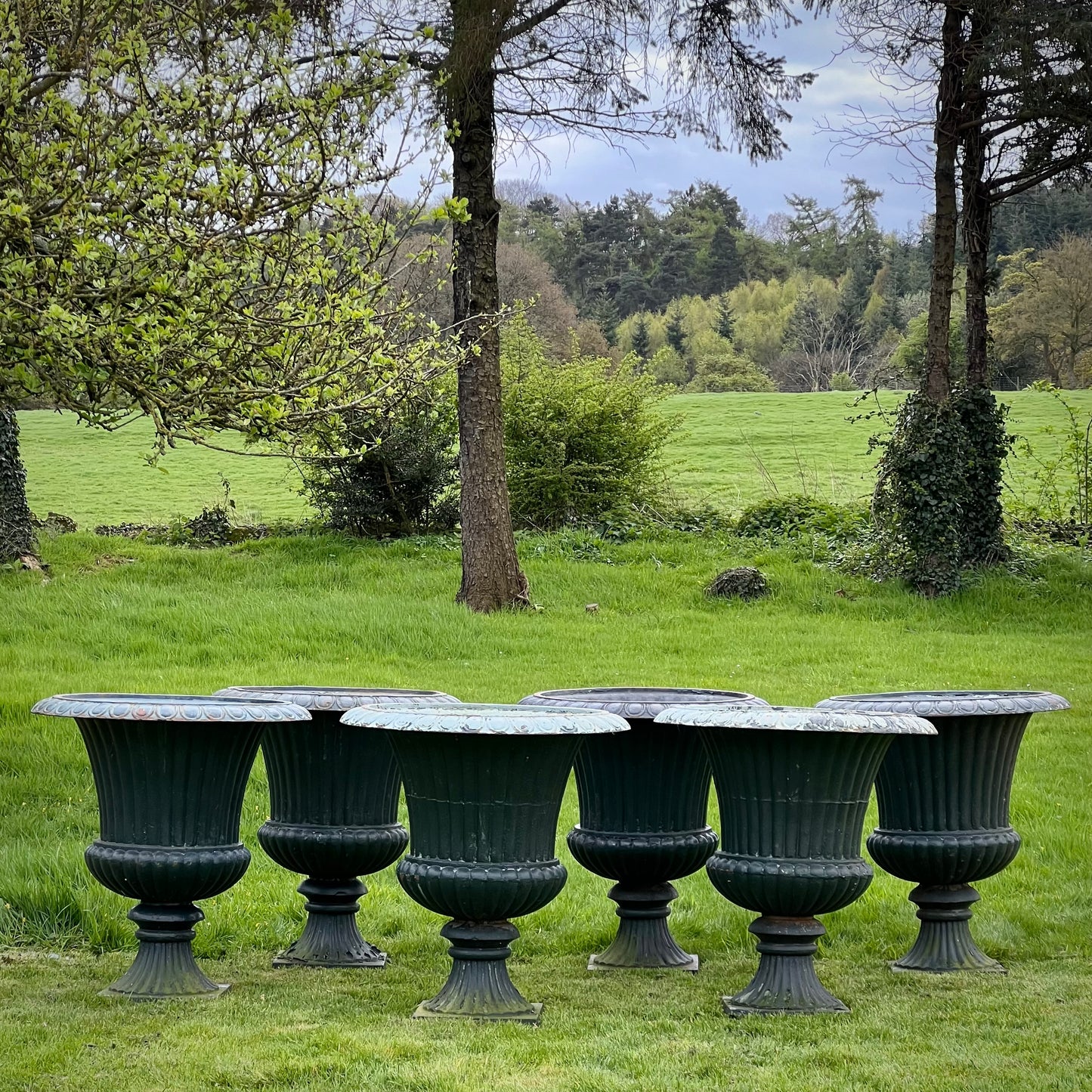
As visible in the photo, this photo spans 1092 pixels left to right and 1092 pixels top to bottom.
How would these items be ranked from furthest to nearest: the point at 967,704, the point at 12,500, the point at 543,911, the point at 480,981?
the point at 12,500
the point at 543,911
the point at 967,704
the point at 480,981

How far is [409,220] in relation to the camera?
628cm

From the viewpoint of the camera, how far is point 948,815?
4789 millimetres

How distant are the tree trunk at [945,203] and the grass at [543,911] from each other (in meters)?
2.72

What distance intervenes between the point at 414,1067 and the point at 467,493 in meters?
10.5

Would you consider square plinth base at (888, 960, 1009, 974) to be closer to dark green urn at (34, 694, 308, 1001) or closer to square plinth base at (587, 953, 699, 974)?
square plinth base at (587, 953, 699, 974)

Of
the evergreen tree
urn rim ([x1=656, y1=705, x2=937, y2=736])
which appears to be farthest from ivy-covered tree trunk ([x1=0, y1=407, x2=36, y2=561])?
the evergreen tree

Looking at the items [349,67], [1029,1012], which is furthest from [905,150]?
[1029,1012]

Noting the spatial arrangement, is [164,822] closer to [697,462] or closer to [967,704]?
[967,704]

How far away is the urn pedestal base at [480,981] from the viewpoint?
13.3ft

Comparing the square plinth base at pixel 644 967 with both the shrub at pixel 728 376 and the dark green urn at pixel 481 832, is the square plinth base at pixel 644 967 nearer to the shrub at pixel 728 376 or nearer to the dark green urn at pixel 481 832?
the dark green urn at pixel 481 832

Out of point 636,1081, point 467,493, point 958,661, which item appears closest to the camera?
point 636,1081

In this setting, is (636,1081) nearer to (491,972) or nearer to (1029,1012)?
(491,972)

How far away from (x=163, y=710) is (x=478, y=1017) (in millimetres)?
1448

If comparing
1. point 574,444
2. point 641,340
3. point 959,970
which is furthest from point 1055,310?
point 959,970
